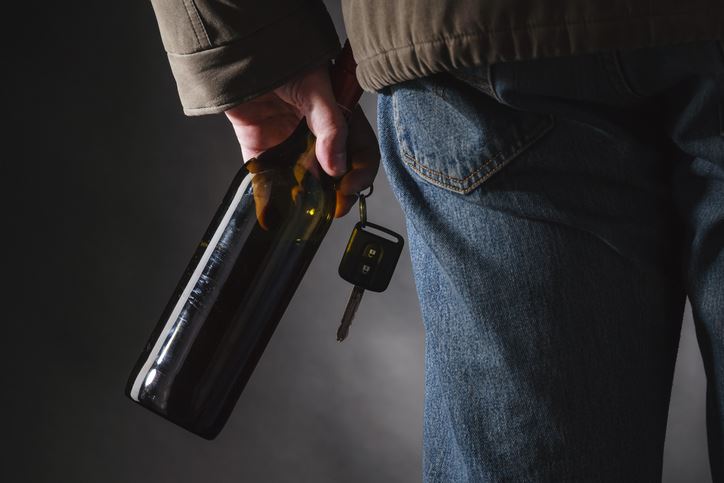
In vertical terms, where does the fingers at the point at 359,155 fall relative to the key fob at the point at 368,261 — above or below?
above

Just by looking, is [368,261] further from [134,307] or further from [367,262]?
[134,307]

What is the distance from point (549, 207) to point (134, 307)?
146 centimetres

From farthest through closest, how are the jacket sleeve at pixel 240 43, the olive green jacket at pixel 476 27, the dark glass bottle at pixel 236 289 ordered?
the dark glass bottle at pixel 236 289 → the jacket sleeve at pixel 240 43 → the olive green jacket at pixel 476 27

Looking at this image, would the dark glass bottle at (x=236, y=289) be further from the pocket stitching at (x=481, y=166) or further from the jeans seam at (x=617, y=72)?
the jeans seam at (x=617, y=72)

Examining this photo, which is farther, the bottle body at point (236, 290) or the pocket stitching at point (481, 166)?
the bottle body at point (236, 290)

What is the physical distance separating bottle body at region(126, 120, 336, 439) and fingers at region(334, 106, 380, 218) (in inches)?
0.8

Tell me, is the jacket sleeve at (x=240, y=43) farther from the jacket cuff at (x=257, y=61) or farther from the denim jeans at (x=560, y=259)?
the denim jeans at (x=560, y=259)

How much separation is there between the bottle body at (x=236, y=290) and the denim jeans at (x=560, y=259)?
22 cm

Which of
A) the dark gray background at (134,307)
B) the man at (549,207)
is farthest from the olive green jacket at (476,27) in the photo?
the dark gray background at (134,307)

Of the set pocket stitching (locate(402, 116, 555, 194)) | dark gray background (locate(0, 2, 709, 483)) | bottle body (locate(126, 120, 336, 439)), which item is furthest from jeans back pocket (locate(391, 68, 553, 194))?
dark gray background (locate(0, 2, 709, 483))

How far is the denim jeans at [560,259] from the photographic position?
54cm

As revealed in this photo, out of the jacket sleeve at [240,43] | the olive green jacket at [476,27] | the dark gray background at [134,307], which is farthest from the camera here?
the dark gray background at [134,307]

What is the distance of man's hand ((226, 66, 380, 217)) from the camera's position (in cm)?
72

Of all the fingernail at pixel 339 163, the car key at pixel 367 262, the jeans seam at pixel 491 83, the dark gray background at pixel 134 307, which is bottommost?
the dark gray background at pixel 134 307
